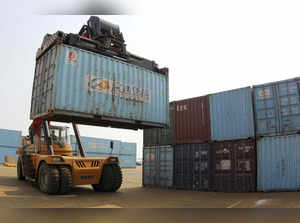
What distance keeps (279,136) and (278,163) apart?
1.14 meters

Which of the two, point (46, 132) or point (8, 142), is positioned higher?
point (8, 142)

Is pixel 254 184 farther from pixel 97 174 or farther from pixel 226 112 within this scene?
pixel 97 174

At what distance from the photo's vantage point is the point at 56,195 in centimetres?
948

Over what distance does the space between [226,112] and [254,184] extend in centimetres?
359

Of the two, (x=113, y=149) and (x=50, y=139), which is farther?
(x=113, y=149)

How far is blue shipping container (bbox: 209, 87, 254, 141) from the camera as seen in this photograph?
11.8m

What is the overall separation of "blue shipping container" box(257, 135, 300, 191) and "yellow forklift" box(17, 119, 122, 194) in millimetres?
6317

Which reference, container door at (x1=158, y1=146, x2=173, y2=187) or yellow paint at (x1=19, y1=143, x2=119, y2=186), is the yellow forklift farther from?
container door at (x1=158, y1=146, x2=173, y2=187)

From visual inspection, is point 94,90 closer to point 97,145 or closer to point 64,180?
point 64,180

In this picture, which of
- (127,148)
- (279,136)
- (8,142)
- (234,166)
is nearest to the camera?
(279,136)

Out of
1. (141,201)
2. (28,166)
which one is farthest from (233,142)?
(28,166)

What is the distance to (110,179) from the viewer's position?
1128 centimetres

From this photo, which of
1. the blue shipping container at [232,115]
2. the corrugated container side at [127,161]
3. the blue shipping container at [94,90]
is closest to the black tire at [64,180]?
the blue shipping container at [94,90]

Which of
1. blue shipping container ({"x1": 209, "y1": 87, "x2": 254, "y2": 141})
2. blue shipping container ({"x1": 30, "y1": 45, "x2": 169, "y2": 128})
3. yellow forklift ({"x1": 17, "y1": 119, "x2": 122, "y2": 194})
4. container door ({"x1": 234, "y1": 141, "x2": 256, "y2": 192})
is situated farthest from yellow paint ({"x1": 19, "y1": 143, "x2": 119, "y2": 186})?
container door ({"x1": 234, "y1": 141, "x2": 256, "y2": 192})
